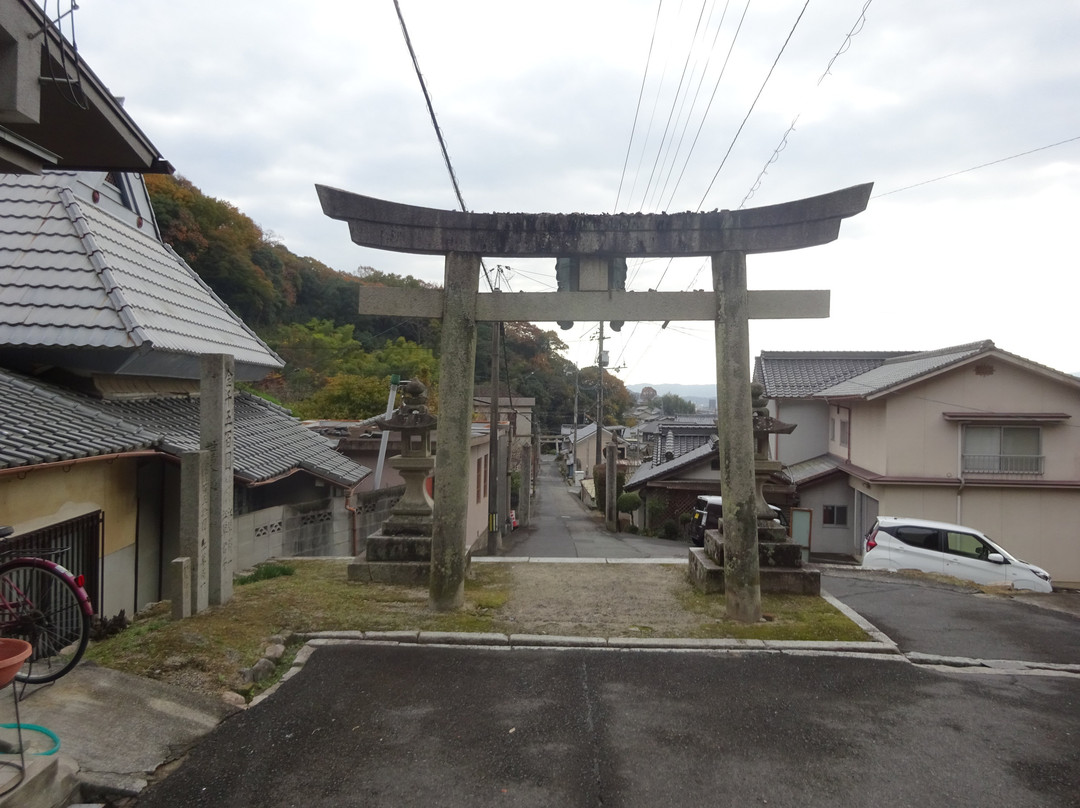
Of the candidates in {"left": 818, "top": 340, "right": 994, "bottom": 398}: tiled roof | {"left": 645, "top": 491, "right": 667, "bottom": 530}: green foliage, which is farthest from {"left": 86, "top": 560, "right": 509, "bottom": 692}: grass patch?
{"left": 645, "top": 491, "right": 667, "bottom": 530}: green foliage

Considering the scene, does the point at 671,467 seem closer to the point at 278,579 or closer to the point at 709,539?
the point at 709,539

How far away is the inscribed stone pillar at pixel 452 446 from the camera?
→ 7.46 meters

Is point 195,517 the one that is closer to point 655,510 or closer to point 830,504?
point 830,504

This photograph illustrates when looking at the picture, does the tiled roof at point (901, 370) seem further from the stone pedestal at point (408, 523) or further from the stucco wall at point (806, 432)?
the stone pedestal at point (408, 523)

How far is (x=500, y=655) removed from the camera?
6.30 m

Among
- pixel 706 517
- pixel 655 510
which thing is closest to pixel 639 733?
pixel 706 517

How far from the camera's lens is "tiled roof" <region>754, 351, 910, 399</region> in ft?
87.6

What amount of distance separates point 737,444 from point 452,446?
3249 millimetres

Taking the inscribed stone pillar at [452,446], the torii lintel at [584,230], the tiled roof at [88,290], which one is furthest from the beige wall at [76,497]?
the torii lintel at [584,230]

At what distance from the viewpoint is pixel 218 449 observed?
693 cm

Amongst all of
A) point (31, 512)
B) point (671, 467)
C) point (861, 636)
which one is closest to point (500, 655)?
point (861, 636)

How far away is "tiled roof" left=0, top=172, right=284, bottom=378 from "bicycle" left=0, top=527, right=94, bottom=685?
3998 mm

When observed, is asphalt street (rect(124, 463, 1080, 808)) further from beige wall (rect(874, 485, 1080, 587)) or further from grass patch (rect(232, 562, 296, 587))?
beige wall (rect(874, 485, 1080, 587))

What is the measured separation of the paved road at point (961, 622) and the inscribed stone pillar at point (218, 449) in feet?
24.2
